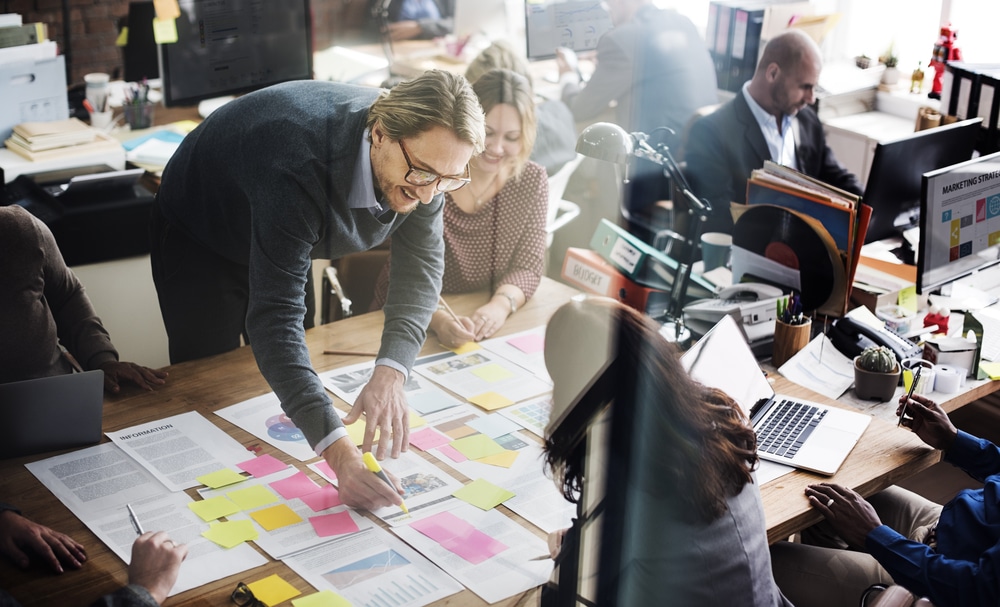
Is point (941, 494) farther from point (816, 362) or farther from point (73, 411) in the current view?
point (73, 411)

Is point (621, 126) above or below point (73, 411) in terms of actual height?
above

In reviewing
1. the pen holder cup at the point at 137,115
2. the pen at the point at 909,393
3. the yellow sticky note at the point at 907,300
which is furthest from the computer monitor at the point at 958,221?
the pen holder cup at the point at 137,115

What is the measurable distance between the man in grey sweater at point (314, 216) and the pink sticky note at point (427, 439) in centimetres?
2

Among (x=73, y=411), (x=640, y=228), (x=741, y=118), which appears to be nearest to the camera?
(x=73, y=411)

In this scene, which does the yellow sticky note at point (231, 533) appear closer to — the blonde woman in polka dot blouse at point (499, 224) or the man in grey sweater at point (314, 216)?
the man in grey sweater at point (314, 216)

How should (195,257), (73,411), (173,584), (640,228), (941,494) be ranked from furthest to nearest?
(941,494), (640,228), (195,257), (73,411), (173,584)

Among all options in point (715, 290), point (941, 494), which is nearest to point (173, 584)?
point (715, 290)

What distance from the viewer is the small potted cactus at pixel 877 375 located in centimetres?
168

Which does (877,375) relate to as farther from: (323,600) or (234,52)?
(234,52)

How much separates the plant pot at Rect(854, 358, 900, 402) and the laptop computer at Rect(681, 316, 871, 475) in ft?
0.27

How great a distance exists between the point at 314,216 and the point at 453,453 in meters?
0.40

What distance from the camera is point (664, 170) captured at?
1794 mm

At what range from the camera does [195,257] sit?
159cm

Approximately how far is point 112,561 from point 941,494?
158 centimetres
